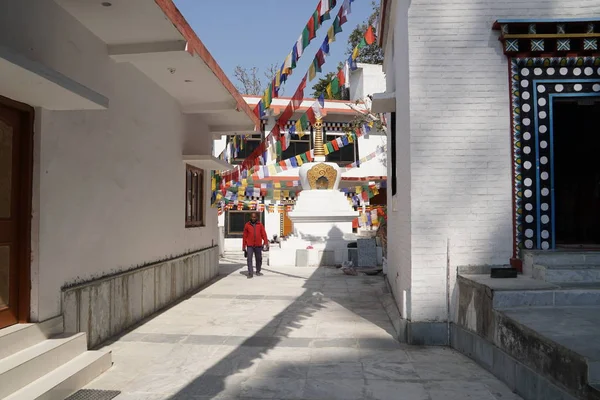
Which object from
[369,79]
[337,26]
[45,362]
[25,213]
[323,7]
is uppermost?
[369,79]

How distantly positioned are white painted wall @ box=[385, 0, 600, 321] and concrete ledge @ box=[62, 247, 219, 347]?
3.69 meters

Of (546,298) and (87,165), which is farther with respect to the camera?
(87,165)

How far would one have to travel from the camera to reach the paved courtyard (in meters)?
4.37

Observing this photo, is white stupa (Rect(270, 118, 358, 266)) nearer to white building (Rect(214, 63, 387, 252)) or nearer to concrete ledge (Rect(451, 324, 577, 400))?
white building (Rect(214, 63, 387, 252))

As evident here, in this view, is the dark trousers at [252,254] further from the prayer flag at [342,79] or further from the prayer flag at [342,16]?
the prayer flag at [342,16]

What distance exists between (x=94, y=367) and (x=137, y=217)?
2972 millimetres

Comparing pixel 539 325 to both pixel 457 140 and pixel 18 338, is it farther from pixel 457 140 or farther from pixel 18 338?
pixel 18 338

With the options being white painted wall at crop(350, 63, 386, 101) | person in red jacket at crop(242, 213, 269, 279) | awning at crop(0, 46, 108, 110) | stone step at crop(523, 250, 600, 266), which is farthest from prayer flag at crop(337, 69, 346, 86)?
white painted wall at crop(350, 63, 386, 101)

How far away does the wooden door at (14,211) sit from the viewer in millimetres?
4516

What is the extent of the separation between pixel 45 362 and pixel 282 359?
228 centimetres

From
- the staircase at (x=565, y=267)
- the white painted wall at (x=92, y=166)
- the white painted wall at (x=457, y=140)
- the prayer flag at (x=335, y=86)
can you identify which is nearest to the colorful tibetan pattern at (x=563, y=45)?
the white painted wall at (x=457, y=140)

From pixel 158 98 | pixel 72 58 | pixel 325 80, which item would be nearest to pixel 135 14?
pixel 72 58

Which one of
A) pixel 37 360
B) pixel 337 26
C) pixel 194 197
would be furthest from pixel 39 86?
pixel 194 197

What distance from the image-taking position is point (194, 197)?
1096 cm
